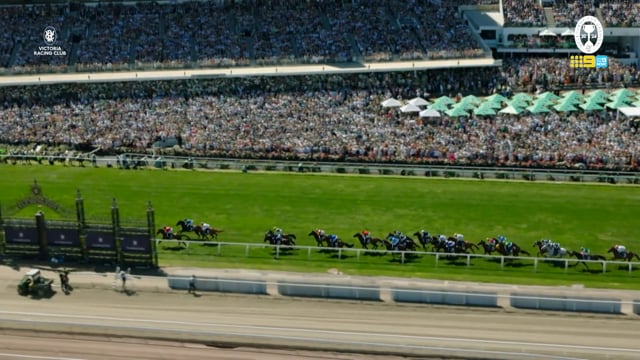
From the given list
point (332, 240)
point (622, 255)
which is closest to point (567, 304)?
point (622, 255)

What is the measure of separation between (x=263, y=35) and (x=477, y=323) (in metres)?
43.1

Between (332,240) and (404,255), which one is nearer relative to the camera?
(404,255)

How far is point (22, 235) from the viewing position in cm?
3456

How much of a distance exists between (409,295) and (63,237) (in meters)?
13.9

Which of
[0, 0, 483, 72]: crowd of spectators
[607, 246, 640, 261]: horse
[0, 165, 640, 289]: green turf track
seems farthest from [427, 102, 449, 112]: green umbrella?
[607, 246, 640, 261]: horse

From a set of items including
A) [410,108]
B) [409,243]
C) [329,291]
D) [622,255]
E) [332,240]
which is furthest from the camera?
[410,108]

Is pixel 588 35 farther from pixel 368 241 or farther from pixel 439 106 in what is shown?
pixel 368 241

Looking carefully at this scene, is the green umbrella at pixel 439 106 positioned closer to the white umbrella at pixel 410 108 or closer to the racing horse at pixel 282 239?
the white umbrella at pixel 410 108

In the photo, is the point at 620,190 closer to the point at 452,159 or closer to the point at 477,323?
the point at 452,159

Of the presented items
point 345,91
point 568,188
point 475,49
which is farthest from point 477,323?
point 475,49

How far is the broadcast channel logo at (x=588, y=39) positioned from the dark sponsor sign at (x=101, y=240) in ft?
144

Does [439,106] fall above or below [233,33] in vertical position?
below

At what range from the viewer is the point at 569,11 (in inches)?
2793

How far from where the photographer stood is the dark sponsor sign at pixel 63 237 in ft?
112
